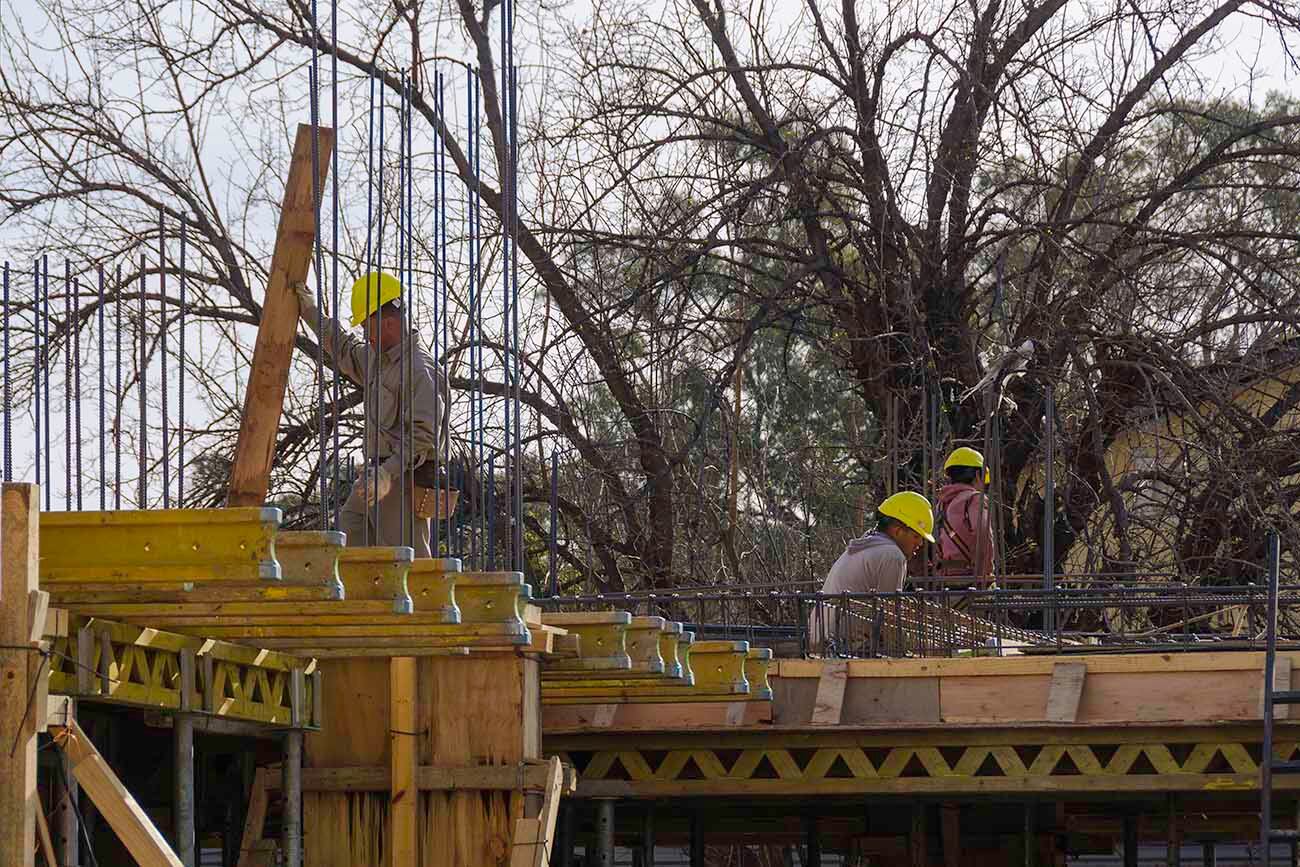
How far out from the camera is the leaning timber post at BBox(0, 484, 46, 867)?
27.7ft

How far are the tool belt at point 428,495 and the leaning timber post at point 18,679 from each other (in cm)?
323

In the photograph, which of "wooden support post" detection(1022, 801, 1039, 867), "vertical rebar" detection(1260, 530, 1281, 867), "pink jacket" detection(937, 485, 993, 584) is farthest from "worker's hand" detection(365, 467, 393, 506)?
"wooden support post" detection(1022, 801, 1039, 867)

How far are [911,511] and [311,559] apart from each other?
28.9 feet

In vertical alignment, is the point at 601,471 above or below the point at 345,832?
above

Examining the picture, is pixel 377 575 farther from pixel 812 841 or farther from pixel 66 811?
pixel 812 841

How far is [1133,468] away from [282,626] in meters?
18.0

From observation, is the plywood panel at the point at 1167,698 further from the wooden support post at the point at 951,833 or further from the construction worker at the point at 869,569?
the wooden support post at the point at 951,833

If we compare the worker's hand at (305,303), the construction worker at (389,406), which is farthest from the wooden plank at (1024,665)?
the worker's hand at (305,303)

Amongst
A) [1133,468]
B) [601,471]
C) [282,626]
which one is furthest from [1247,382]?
[282,626]

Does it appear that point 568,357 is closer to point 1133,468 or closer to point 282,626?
point 1133,468

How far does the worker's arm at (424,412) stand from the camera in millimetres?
11266

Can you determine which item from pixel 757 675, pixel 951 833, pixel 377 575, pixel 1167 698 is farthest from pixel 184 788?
pixel 951 833

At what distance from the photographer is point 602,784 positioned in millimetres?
16016

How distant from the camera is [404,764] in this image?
1279cm
